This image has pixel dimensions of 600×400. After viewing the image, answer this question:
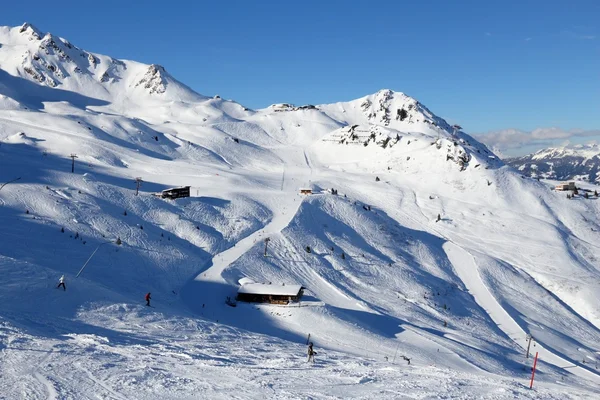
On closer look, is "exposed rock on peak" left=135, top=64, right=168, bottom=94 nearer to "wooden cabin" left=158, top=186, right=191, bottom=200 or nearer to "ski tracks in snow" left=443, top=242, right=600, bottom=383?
"wooden cabin" left=158, top=186, right=191, bottom=200

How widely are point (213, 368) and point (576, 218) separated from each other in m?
96.2

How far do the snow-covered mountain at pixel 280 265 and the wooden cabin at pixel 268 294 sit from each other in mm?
920

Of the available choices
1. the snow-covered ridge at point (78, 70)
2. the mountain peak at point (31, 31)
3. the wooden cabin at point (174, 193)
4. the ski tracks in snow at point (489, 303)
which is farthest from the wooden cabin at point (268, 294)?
the mountain peak at point (31, 31)

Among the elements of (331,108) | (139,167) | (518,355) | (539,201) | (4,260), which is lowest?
(518,355)

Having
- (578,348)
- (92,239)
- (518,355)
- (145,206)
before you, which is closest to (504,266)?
(578,348)

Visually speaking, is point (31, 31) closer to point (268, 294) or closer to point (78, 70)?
point (78, 70)

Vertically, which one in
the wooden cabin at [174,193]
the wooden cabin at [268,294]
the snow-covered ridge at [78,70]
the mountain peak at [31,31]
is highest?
the mountain peak at [31,31]

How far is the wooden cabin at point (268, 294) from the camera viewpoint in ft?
157

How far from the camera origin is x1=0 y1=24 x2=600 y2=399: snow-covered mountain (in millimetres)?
22672

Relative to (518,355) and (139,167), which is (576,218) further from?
(139,167)

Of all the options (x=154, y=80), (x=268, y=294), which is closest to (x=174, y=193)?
(x=268, y=294)

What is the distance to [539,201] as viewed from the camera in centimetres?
10494

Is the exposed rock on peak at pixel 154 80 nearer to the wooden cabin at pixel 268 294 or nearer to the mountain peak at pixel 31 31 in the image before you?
the mountain peak at pixel 31 31

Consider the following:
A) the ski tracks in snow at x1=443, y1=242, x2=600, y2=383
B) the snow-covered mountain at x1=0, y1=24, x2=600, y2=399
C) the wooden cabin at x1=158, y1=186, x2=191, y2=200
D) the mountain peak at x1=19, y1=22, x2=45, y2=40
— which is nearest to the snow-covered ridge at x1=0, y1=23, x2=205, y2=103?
the mountain peak at x1=19, y1=22, x2=45, y2=40
